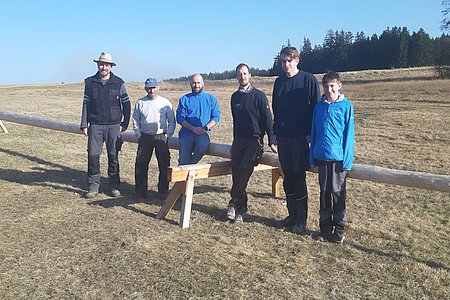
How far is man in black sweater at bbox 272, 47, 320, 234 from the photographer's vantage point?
5184 millimetres

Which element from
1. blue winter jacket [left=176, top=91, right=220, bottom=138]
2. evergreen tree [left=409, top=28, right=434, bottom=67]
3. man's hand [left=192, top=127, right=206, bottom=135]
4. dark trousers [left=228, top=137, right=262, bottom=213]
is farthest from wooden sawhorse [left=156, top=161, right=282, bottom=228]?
evergreen tree [left=409, top=28, right=434, bottom=67]

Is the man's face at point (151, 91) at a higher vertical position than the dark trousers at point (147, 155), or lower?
higher

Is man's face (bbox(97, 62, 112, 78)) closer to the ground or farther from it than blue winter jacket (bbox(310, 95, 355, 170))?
farther from it

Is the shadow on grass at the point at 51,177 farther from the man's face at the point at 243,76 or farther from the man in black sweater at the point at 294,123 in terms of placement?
the man in black sweater at the point at 294,123

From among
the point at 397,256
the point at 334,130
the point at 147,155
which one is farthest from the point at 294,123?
the point at 147,155

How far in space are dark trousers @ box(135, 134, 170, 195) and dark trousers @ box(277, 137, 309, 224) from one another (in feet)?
6.74

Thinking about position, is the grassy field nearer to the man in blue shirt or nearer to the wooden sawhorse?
the wooden sawhorse

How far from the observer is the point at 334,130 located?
487 centimetres

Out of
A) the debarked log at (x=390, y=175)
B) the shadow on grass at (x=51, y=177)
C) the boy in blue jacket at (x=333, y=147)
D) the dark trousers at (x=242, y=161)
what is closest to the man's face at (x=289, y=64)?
the boy in blue jacket at (x=333, y=147)

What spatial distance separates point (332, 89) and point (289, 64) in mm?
604

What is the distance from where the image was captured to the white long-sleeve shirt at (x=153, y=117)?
6590 millimetres

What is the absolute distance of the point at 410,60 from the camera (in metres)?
75.0

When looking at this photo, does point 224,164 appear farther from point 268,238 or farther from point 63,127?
point 63,127

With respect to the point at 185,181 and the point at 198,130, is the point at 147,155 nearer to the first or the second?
the point at 198,130
